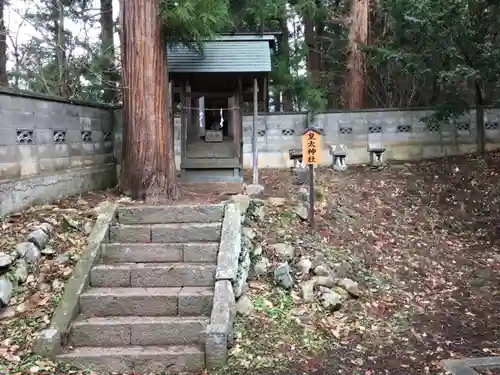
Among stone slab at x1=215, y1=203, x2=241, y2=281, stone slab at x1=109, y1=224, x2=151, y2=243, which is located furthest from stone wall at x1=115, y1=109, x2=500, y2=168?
stone slab at x1=109, y1=224, x2=151, y2=243

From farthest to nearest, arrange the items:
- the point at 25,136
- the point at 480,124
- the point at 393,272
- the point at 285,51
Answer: the point at 285,51 → the point at 480,124 → the point at 393,272 → the point at 25,136

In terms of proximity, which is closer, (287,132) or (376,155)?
(376,155)

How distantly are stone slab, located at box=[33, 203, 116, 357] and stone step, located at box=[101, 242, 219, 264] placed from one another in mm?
189

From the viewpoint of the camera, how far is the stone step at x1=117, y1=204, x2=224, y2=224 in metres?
6.54

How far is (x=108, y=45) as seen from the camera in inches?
558

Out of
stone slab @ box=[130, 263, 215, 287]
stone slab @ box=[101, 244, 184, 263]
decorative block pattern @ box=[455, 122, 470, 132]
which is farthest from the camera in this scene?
decorative block pattern @ box=[455, 122, 470, 132]

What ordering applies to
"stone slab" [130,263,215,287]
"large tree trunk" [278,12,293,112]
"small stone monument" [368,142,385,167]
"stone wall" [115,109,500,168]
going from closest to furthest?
"stone slab" [130,263,215,287] < "small stone monument" [368,142,385,167] < "stone wall" [115,109,500,168] < "large tree trunk" [278,12,293,112]

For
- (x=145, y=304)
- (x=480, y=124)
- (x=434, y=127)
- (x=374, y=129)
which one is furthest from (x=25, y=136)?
(x=480, y=124)

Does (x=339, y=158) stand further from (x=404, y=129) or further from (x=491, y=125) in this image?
(x=491, y=125)

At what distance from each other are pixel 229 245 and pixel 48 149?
153 inches

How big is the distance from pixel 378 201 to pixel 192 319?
6353 millimetres

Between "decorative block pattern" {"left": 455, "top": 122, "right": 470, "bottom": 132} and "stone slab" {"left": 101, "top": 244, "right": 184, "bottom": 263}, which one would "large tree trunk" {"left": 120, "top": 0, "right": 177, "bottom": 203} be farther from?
"decorative block pattern" {"left": 455, "top": 122, "right": 470, "bottom": 132}

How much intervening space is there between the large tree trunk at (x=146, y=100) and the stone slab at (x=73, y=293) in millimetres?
1129

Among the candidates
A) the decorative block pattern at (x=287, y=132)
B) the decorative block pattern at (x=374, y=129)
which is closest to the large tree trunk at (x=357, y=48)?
the decorative block pattern at (x=374, y=129)
